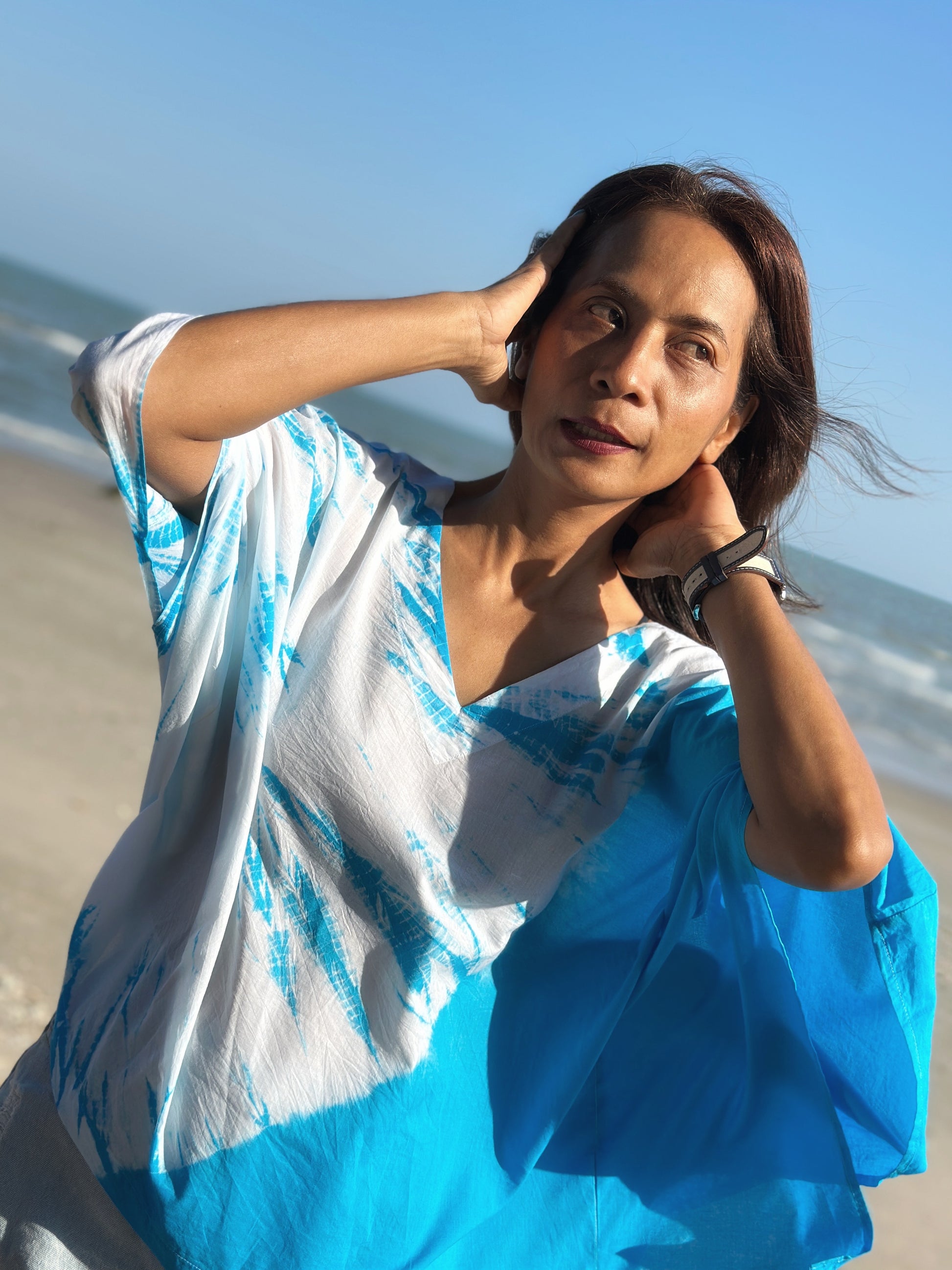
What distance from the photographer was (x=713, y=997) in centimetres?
159

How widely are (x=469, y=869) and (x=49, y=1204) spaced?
2.48 ft

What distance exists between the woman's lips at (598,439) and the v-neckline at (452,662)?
0.91 ft

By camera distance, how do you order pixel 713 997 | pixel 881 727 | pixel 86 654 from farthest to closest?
1. pixel 881 727
2. pixel 86 654
3. pixel 713 997

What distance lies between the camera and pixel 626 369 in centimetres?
161

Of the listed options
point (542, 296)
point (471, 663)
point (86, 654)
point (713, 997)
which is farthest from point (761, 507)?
point (86, 654)

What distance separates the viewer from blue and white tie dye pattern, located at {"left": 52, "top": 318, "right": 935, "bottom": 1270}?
138 centimetres

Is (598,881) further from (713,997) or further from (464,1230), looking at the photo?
(464,1230)

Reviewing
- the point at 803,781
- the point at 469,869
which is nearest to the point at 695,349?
the point at 803,781

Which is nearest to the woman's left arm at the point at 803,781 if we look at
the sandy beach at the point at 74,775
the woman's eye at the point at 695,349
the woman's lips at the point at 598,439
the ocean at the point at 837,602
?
the woman's lips at the point at 598,439

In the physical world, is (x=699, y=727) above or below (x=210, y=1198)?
above

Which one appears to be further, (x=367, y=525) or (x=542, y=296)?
(x=542, y=296)

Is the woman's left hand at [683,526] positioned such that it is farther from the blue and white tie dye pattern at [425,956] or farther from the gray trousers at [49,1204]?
the gray trousers at [49,1204]

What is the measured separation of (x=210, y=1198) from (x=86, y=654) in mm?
5822

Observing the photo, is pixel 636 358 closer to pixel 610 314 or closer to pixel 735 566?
pixel 610 314
